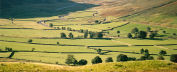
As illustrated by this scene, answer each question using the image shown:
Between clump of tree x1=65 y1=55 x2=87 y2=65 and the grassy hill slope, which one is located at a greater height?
the grassy hill slope

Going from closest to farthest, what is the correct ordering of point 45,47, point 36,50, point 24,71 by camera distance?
1. point 24,71
2. point 36,50
3. point 45,47

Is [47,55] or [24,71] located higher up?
[24,71]

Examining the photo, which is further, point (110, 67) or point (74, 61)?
point (74, 61)

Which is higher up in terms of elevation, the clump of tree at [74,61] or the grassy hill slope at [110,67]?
the grassy hill slope at [110,67]

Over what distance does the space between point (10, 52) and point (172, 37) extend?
149 meters

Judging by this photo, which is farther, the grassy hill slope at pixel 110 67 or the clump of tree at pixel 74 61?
the clump of tree at pixel 74 61

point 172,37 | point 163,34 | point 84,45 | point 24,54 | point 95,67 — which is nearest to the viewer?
A: point 95,67

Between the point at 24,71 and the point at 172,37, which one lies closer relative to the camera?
the point at 24,71

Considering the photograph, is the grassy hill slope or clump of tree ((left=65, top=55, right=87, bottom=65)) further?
clump of tree ((left=65, top=55, right=87, bottom=65))

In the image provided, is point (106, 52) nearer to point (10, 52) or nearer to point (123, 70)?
point (10, 52)

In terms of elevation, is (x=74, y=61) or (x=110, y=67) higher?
(x=110, y=67)

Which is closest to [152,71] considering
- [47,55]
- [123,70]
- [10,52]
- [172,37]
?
[123,70]

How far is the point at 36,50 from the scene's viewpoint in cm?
12938

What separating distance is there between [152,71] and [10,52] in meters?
104
